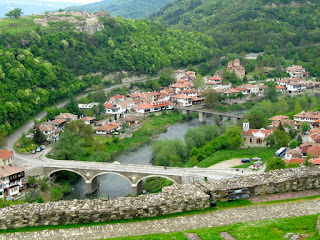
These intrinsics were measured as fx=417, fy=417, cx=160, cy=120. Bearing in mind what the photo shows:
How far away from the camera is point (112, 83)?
57.8 metres

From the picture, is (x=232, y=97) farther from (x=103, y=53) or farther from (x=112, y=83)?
(x=103, y=53)

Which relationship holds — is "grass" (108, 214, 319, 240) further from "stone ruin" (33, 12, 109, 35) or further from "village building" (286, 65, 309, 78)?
"stone ruin" (33, 12, 109, 35)

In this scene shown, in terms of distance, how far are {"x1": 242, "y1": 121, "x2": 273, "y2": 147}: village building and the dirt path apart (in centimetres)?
2250

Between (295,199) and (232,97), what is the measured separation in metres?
42.9

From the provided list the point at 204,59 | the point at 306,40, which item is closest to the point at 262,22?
the point at 306,40

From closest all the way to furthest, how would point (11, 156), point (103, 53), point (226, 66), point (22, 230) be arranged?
point (22, 230) < point (11, 156) < point (103, 53) < point (226, 66)

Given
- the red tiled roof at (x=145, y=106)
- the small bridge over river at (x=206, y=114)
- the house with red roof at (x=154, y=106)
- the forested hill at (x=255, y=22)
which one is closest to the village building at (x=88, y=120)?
the house with red roof at (x=154, y=106)

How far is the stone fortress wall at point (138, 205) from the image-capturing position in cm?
912

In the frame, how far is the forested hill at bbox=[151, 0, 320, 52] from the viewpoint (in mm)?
79000

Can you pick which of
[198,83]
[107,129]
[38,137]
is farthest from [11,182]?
[198,83]

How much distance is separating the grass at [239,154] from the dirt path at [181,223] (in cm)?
1751

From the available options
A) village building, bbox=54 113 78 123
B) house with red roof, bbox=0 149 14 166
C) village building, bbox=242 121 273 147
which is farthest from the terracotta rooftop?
village building, bbox=242 121 273 147

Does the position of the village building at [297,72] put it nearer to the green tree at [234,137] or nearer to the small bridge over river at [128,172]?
the green tree at [234,137]

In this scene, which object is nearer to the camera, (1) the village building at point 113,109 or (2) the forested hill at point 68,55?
(2) the forested hill at point 68,55
